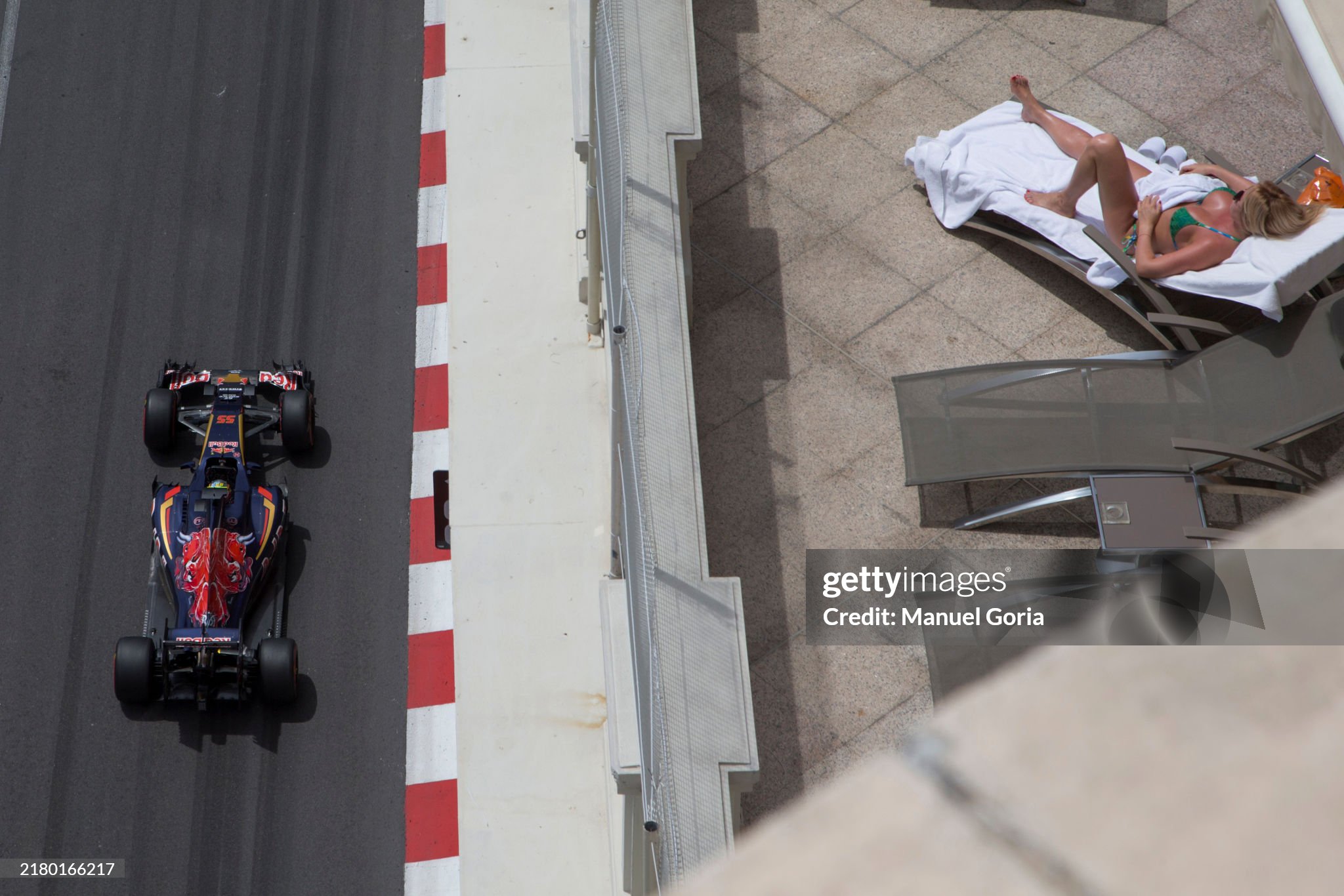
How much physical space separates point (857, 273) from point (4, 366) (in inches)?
293

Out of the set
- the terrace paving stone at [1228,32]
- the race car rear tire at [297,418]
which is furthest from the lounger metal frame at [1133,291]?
the race car rear tire at [297,418]

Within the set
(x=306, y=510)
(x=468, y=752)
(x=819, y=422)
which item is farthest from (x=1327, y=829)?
(x=306, y=510)

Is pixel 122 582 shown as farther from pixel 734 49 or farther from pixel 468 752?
pixel 734 49

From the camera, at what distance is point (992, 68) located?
7.65 m

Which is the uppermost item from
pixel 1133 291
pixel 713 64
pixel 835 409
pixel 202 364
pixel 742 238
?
pixel 713 64

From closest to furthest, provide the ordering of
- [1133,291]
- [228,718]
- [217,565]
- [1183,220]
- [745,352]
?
1. [1183,220]
2. [1133,291]
3. [745,352]
4. [217,565]
5. [228,718]

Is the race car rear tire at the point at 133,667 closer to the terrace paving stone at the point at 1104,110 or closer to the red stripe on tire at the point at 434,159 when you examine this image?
the red stripe on tire at the point at 434,159

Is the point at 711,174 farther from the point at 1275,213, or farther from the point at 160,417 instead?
the point at 160,417

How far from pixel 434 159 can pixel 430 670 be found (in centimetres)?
491

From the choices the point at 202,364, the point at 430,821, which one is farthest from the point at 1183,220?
the point at 202,364

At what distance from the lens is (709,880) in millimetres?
1043

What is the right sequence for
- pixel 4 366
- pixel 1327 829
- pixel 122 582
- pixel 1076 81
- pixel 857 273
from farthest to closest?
1. pixel 4 366
2. pixel 122 582
3. pixel 1076 81
4. pixel 857 273
5. pixel 1327 829

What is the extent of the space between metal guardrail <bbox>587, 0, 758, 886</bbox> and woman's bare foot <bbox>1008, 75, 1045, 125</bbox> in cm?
200

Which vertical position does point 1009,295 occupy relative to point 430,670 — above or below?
above
